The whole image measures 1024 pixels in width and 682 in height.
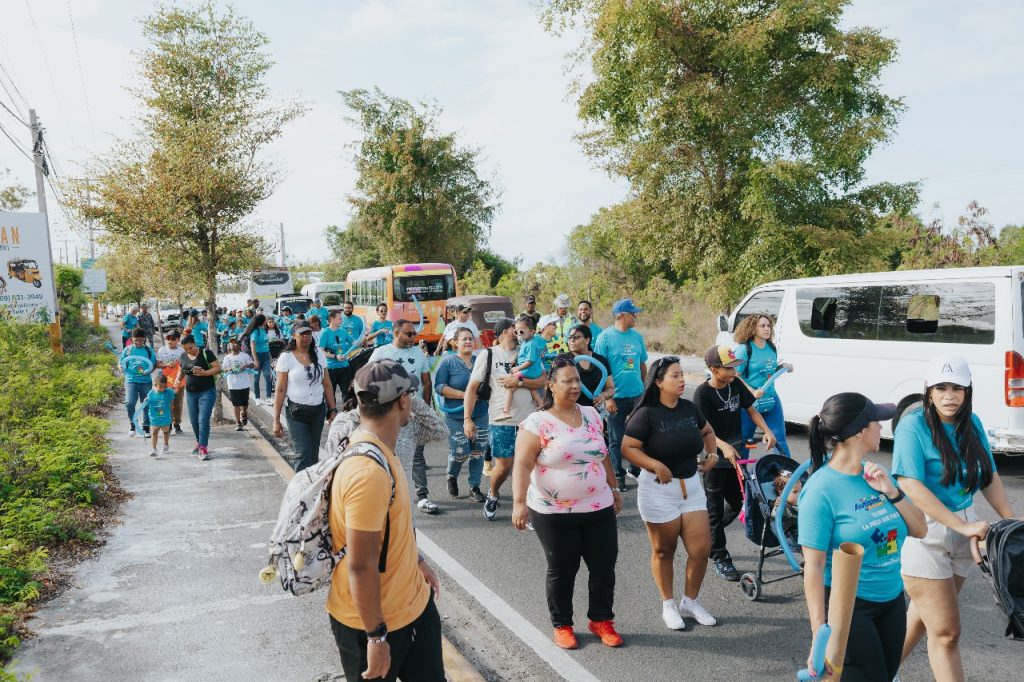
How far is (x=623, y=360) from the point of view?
8219 millimetres

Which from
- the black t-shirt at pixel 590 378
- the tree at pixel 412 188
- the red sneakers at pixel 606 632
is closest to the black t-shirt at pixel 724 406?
the red sneakers at pixel 606 632

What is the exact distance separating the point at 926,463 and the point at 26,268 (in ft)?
56.0

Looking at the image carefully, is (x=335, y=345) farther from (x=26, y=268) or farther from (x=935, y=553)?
(x=935, y=553)

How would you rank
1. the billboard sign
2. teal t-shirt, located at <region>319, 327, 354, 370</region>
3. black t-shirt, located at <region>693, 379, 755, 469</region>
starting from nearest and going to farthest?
black t-shirt, located at <region>693, 379, 755, 469</region>
teal t-shirt, located at <region>319, 327, 354, 370</region>
the billboard sign

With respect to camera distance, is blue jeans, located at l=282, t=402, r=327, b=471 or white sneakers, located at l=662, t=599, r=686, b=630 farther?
blue jeans, located at l=282, t=402, r=327, b=471

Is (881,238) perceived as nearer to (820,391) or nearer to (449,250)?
(820,391)

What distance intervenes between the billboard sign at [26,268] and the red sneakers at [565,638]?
1466 centimetres

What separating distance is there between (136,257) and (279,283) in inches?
1204

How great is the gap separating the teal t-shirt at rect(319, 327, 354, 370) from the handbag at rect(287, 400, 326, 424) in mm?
4188

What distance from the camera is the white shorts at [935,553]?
347 cm

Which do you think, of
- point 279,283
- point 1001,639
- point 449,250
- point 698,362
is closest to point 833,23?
point 698,362

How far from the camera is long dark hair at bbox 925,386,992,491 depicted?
3516 millimetres

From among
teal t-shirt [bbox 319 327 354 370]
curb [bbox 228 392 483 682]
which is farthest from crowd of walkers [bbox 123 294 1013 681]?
teal t-shirt [bbox 319 327 354 370]

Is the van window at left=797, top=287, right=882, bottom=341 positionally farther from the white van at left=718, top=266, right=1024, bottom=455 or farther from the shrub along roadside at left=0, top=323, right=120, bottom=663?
the shrub along roadside at left=0, top=323, right=120, bottom=663
